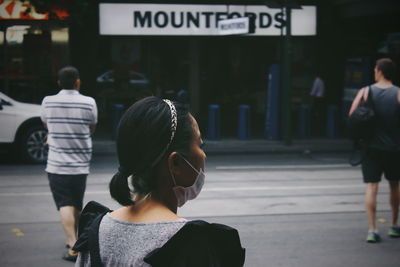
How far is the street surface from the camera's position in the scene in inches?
237

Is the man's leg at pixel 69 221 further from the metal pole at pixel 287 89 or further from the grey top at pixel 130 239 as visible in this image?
the metal pole at pixel 287 89

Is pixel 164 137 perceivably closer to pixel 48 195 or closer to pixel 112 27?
pixel 48 195

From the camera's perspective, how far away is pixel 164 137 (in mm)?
1717

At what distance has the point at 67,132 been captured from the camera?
19.1ft

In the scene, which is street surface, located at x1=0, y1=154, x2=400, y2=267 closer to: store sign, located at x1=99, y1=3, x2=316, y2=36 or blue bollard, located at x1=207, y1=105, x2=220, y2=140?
blue bollard, located at x1=207, y1=105, x2=220, y2=140

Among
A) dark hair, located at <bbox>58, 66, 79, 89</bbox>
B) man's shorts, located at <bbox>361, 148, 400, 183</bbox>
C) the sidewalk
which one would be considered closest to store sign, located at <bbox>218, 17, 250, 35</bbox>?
the sidewalk

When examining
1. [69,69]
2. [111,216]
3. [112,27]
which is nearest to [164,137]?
[111,216]

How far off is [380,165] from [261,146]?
9.43 metres

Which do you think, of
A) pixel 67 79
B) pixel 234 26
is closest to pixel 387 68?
pixel 67 79

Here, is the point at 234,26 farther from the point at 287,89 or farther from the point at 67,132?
the point at 67,132

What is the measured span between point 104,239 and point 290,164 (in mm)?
11249

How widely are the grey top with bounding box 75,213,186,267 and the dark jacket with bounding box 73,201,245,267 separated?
0.08ft

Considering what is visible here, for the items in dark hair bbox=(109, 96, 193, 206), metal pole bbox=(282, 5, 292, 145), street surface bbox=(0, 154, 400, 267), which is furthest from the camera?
metal pole bbox=(282, 5, 292, 145)

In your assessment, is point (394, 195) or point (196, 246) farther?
point (394, 195)
